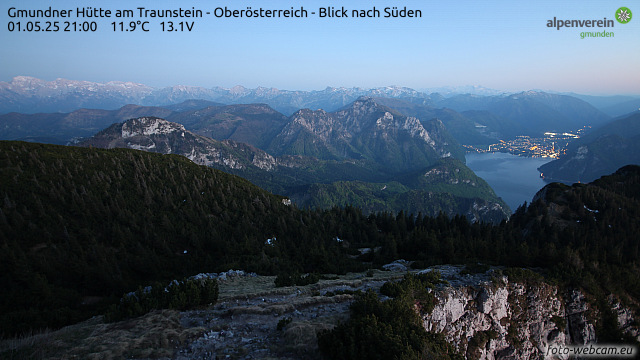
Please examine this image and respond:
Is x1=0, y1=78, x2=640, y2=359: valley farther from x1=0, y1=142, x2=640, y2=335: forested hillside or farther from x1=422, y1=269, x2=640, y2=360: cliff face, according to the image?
x1=0, y1=142, x2=640, y2=335: forested hillside

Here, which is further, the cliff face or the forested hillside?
the forested hillside

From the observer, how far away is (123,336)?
1744 cm

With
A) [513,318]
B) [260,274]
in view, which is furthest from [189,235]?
[513,318]

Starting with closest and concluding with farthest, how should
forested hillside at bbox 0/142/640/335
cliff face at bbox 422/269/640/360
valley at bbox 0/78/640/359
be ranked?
valley at bbox 0/78/640/359
cliff face at bbox 422/269/640/360
forested hillside at bbox 0/142/640/335

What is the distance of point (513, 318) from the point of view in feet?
91.4

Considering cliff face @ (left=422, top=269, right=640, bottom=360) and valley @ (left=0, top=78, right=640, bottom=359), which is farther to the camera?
cliff face @ (left=422, top=269, right=640, bottom=360)

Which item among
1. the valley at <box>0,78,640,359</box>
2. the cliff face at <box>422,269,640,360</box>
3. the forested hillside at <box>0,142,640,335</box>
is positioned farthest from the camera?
the forested hillside at <box>0,142,640,335</box>

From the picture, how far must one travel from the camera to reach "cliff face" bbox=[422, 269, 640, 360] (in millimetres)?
24797

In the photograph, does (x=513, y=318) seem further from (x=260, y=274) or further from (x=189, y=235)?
(x=189, y=235)

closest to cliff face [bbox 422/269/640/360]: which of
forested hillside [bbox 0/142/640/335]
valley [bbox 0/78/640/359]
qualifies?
valley [bbox 0/78/640/359]

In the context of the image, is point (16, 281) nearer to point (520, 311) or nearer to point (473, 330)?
point (473, 330)

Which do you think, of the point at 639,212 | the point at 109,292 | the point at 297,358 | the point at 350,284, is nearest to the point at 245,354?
the point at 297,358

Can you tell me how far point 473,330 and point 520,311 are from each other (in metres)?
6.66

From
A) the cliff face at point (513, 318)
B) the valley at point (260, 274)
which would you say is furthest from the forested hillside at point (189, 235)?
the cliff face at point (513, 318)
